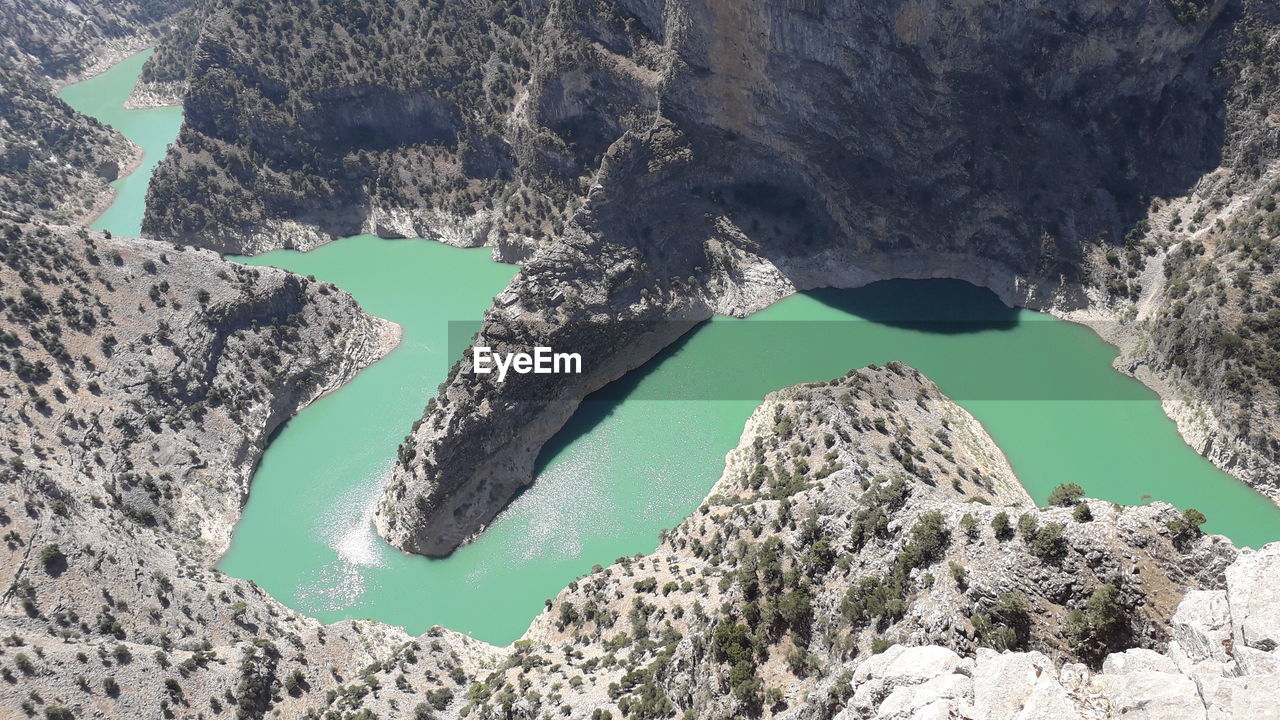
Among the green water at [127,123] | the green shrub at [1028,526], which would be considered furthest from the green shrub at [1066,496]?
the green water at [127,123]

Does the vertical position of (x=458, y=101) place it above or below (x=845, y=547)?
above

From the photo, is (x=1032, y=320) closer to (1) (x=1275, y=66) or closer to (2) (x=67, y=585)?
(1) (x=1275, y=66)

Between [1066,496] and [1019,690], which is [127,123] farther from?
[1019,690]

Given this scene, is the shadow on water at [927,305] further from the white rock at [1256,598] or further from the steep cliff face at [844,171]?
the white rock at [1256,598]

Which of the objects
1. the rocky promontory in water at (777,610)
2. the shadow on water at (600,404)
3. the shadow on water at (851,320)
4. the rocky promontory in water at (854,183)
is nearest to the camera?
the rocky promontory in water at (777,610)

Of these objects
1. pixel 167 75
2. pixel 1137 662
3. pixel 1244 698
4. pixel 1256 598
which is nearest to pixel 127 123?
pixel 167 75

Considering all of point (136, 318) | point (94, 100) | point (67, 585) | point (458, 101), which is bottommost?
point (67, 585)

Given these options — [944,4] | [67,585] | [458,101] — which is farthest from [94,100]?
[944,4]
